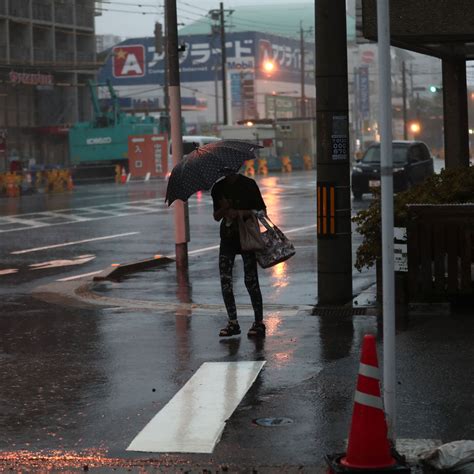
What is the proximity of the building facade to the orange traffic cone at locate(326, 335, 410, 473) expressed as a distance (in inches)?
2647

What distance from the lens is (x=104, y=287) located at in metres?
15.1

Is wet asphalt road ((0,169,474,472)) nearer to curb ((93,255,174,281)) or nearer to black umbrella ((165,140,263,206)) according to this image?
curb ((93,255,174,281))

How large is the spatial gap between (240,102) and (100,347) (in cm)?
10820

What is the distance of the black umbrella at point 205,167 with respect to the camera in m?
10.7

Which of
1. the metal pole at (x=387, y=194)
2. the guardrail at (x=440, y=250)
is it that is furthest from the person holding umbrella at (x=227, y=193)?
the metal pole at (x=387, y=194)

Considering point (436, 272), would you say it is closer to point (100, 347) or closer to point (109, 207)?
point (100, 347)

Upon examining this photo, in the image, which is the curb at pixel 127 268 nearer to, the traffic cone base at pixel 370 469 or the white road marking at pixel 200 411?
the white road marking at pixel 200 411

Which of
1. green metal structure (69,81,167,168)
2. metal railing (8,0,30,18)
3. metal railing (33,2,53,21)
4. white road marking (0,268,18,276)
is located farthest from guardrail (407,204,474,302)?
metal railing (33,2,53,21)

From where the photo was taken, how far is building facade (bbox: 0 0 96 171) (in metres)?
74.2

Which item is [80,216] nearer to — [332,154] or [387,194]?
[332,154]

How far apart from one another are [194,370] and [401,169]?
25.0m

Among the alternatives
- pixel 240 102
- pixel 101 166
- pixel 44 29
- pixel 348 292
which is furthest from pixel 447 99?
pixel 240 102

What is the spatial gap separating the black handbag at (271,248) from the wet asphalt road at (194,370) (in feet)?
2.41

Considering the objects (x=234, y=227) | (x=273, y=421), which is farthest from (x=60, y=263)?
(x=273, y=421)
